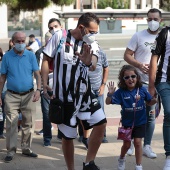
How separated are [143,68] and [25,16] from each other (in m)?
43.2

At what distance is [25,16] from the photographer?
48.5m

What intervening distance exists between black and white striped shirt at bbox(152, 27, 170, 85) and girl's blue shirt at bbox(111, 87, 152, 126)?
0.31 meters

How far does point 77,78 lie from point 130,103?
2.84 ft

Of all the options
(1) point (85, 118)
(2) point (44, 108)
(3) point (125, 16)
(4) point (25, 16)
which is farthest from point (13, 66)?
(4) point (25, 16)

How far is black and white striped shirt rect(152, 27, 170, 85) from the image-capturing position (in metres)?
5.60

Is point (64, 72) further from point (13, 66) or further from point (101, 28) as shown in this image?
point (101, 28)

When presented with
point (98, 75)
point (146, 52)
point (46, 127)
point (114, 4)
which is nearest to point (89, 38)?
point (146, 52)

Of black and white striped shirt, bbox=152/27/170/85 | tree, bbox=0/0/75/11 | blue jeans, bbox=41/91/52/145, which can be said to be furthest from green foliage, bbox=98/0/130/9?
black and white striped shirt, bbox=152/27/170/85

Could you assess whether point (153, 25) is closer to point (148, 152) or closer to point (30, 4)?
point (148, 152)

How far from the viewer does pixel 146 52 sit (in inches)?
258

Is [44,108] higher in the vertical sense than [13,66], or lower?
lower

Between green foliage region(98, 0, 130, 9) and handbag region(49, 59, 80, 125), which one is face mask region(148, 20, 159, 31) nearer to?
handbag region(49, 59, 80, 125)

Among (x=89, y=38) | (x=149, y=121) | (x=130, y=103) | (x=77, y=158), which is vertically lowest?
(x=77, y=158)

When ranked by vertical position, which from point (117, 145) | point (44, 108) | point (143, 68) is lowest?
point (117, 145)
